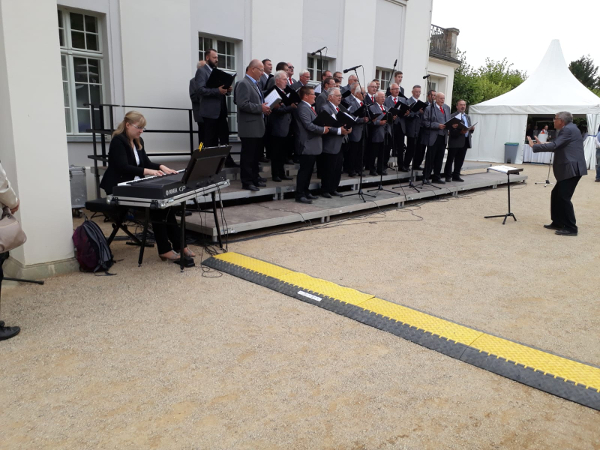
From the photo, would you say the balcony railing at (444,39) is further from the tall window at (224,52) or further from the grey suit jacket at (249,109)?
the grey suit jacket at (249,109)

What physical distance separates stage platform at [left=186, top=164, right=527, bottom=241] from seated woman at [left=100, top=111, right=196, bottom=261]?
623 millimetres

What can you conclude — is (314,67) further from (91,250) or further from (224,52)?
(91,250)

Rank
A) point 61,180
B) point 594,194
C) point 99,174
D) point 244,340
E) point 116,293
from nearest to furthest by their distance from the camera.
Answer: point 244,340 < point 116,293 < point 61,180 < point 99,174 < point 594,194

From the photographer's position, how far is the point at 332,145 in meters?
7.84

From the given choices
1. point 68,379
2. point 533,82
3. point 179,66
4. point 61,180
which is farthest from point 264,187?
point 533,82

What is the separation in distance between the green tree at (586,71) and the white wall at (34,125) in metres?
53.9

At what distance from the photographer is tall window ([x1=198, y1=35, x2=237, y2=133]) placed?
9570 mm

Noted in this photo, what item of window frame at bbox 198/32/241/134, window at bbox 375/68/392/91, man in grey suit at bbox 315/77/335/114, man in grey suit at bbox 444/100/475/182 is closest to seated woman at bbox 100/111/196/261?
man in grey suit at bbox 315/77/335/114

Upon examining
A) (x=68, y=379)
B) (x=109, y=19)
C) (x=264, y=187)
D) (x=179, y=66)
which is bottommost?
(x=68, y=379)

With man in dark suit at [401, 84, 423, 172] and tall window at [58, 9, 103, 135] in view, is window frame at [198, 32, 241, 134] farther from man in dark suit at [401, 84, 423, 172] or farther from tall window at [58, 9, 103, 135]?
man in dark suit at [401, 84, 423, 172]

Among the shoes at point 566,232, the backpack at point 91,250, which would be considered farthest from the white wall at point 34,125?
the shoes at point 566,232

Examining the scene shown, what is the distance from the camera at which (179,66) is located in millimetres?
8883

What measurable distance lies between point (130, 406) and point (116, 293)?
73.0 inches

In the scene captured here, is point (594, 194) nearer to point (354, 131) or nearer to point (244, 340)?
point (354, 131)
